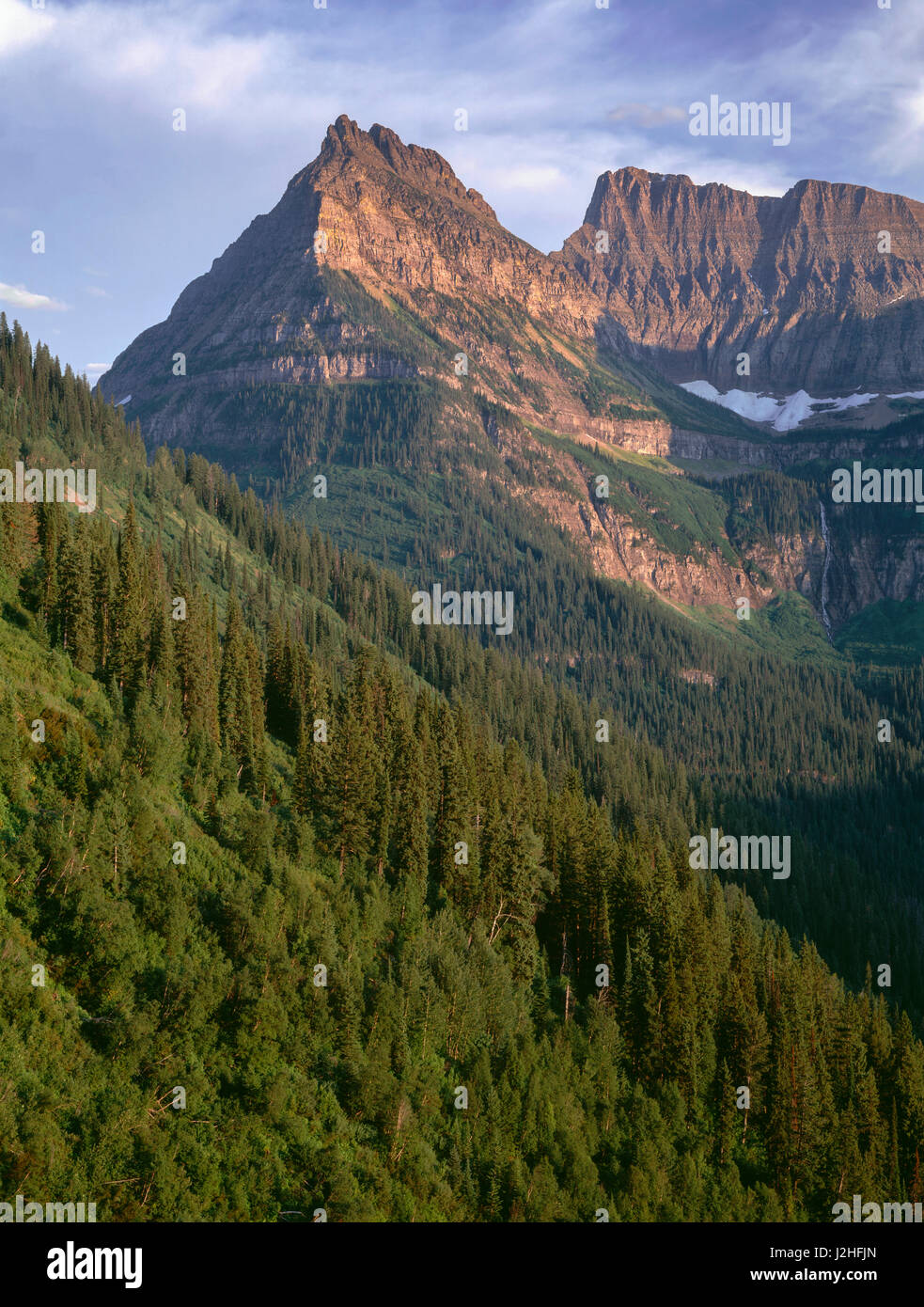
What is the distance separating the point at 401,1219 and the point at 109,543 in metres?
71.3

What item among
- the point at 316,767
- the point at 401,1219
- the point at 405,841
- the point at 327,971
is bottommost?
the point at 401,1219

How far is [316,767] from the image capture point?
9381 centimetres

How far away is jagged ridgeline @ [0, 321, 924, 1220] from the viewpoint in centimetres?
5906

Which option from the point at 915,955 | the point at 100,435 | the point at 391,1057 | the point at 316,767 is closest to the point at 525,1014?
the point at 391,1057

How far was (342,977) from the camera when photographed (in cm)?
7038

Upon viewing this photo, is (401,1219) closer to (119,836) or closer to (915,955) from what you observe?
(119,836)

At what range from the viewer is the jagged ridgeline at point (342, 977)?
194 ft

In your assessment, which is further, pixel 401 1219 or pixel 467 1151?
pixel 467 1151

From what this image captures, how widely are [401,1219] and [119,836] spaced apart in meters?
28.0
